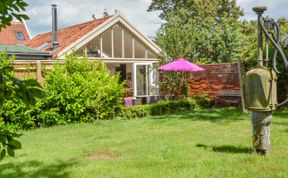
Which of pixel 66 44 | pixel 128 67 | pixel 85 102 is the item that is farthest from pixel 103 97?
pixel 128 67

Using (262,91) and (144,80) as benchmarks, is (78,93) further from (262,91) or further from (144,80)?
(144,80)

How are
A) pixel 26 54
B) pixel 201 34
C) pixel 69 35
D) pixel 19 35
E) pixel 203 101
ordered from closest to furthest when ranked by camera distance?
1. pixel 26 54
2. pixel 203 101
3. pixel 69 35
4. pixel 201 34
5. pixel 19 35

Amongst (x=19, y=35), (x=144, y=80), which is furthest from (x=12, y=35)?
(x=144, y=80)

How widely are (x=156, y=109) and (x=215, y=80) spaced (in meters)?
5.57

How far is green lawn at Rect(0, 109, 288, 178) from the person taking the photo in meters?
6.52

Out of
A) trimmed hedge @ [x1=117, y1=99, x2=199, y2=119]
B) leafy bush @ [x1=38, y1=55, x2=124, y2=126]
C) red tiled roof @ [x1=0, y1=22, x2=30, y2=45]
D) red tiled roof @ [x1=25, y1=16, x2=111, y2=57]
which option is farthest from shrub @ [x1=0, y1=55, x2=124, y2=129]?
red tiled roof @ [x1=0, y1=22, x2=30, y2=45]

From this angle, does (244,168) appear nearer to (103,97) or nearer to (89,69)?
(103,97)

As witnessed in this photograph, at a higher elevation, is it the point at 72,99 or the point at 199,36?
the point at 199,36

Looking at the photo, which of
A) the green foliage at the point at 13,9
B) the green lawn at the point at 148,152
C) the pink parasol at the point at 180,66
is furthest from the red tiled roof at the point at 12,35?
the green foliage at the point at 13,9

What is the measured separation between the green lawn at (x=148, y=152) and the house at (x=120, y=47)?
9.07 meters

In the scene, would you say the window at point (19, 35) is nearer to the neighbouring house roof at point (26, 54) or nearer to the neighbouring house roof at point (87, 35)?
the neighbouring house roof at point (87, 35)

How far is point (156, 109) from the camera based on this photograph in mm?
16891

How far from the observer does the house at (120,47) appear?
20797mm

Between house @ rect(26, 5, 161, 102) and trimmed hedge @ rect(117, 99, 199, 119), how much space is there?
14.7 feet
